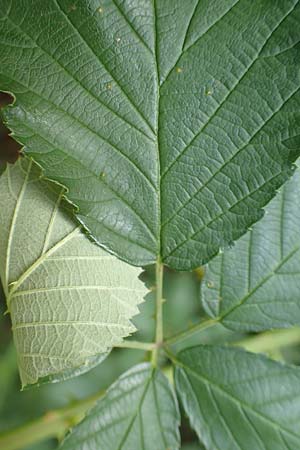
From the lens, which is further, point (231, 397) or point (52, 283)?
point (231, 397)

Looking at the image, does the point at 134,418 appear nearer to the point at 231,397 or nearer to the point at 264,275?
the point at 231,397

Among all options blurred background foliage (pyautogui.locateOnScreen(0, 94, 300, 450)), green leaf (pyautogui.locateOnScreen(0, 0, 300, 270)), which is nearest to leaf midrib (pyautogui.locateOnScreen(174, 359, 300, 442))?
green leaf (pyautogui.locateOnScreen(0, 0, 300, 270))

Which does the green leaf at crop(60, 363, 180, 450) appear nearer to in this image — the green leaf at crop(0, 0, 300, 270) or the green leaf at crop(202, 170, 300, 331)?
the green leaf at crop(202, 170, 300, 331)

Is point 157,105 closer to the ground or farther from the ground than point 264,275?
farther from the ground

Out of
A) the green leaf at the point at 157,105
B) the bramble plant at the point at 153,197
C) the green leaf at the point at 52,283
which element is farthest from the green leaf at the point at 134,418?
the green leaf at the point at 157,105

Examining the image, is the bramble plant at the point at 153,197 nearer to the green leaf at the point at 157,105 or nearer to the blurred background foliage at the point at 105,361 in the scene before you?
the green leaf at the point at 157,105

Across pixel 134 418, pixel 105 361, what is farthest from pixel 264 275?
pixel 105 361

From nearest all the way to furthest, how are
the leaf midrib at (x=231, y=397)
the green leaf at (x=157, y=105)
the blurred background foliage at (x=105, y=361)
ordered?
1. the green leaf at (x=157, y=105)
2. the leaf midrib at (x=231, y=397)
3. the blurred background foliage at (x=105, y=361)

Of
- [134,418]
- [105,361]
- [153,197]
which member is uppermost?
[153,197]

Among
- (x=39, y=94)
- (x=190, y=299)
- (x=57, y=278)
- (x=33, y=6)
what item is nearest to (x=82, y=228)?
(x=57, y=278)
